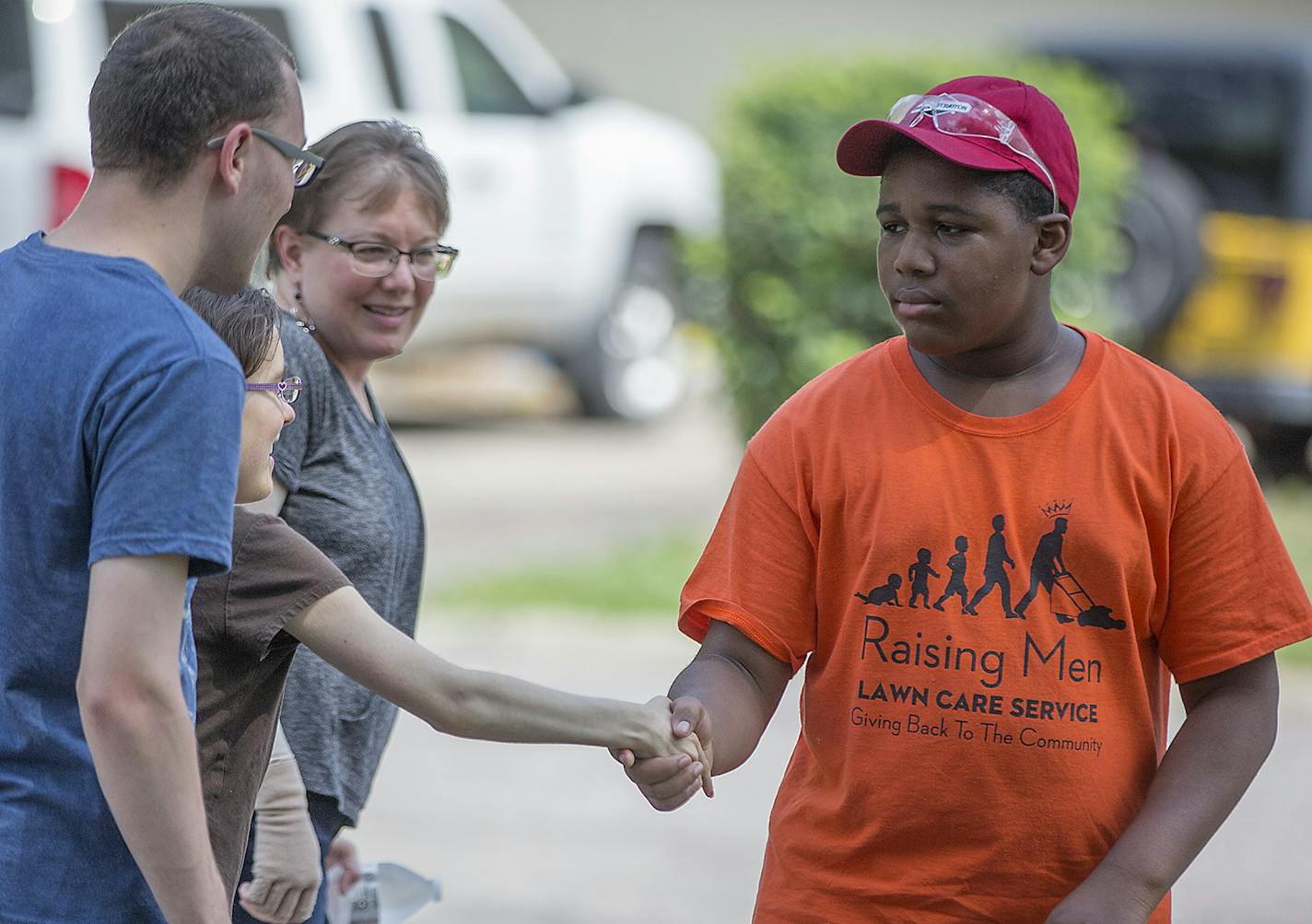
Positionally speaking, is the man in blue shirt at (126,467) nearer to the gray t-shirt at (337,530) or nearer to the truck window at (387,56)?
the gray t-shirt at (337,530)

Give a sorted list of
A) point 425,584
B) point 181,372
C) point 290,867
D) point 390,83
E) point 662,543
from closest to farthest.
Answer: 1. point 181,372
2. point 290,867
3. point 425,584
4. point 662,543
5. point 390,83

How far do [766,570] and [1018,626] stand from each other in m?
0.37

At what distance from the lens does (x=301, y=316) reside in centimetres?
298

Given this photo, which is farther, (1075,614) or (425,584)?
(425,584)

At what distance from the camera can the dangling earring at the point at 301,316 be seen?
9.53ft

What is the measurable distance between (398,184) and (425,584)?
17.2 feet

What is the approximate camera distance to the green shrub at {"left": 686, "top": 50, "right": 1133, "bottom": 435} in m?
8.36

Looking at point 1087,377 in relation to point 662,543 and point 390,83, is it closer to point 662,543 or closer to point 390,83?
point 662,543

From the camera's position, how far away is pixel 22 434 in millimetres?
1948

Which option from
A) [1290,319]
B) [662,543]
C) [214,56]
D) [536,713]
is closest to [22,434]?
[214,56]

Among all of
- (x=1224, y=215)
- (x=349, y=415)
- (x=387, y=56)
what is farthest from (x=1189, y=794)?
(x=387, y=56)

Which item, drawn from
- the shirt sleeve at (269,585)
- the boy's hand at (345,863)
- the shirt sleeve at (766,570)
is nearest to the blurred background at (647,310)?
the boy's hand at (345,863)

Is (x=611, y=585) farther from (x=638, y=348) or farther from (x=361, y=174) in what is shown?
(x=361, y=174)

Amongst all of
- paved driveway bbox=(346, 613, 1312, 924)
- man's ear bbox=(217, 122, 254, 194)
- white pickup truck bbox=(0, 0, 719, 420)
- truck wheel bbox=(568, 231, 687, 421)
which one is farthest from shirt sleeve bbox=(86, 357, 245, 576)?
truck wheel bbox=(568, 231, 687, 421)
